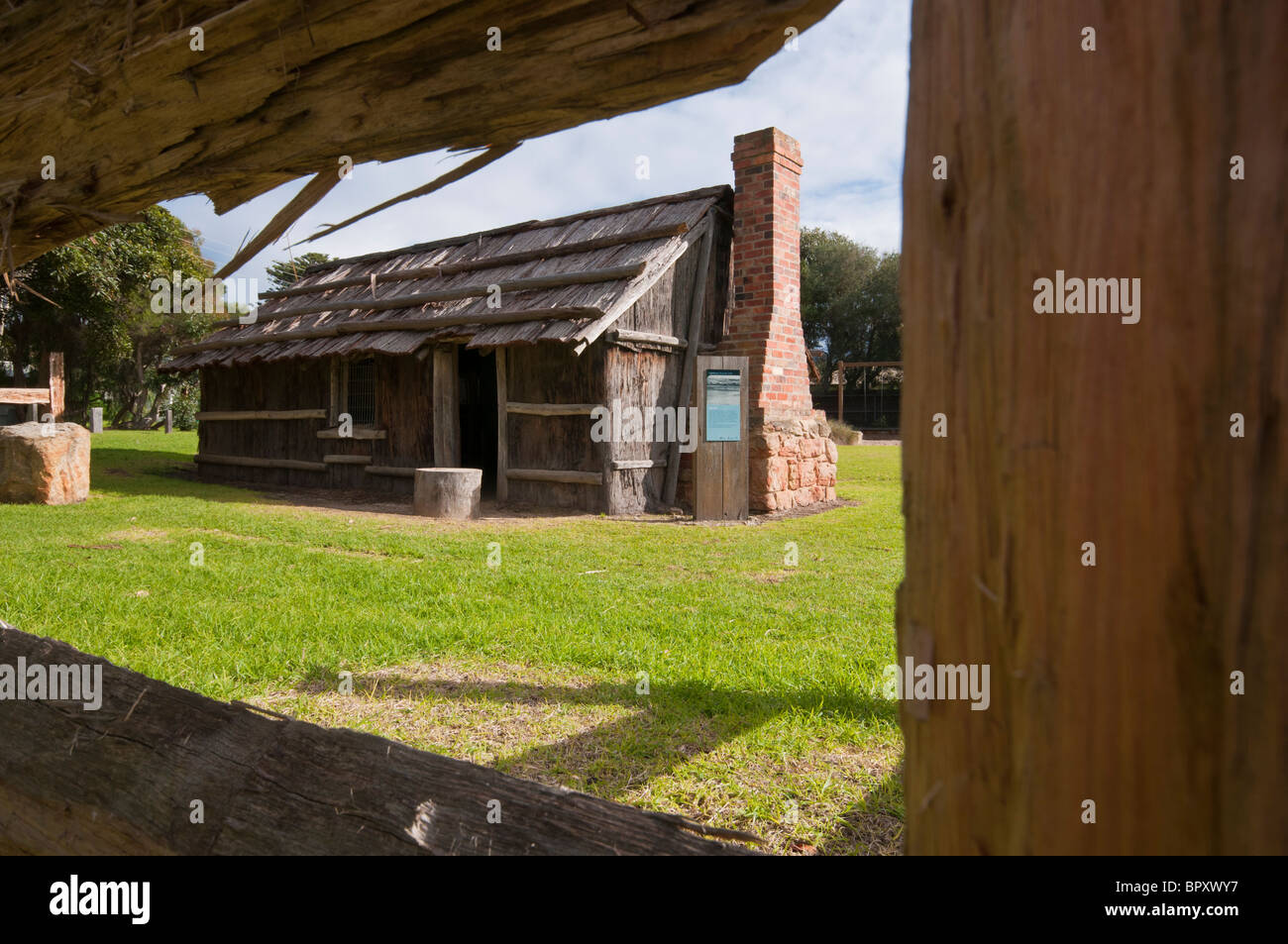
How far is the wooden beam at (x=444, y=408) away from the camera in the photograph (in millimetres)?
13078

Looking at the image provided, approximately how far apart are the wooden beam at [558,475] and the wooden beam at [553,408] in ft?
2.86

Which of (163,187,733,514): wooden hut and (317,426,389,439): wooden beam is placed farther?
(317,426,389,439): wooden beam

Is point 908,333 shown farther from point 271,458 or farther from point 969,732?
point 271,458

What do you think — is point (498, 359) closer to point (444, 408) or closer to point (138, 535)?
point (444, 408)

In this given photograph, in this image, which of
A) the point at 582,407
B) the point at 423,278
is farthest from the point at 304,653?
the point at 423,278

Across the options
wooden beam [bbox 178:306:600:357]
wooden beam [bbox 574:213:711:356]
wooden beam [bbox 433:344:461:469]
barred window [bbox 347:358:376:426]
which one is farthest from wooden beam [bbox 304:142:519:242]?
barred window [bbox 347:358:376:426]

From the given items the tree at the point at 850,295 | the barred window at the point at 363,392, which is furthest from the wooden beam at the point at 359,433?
the tree at the point at 850,295

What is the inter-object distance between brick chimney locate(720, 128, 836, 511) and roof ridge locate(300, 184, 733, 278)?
63 centimetres

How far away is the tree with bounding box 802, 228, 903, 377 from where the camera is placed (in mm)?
41125

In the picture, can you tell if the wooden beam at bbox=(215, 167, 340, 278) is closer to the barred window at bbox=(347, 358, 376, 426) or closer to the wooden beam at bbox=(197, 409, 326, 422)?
the barred window at bbox=(347, 358, 376, 426)

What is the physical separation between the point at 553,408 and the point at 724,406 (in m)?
2.62

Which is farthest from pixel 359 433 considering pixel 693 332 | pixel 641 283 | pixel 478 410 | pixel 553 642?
pixel 553 642
